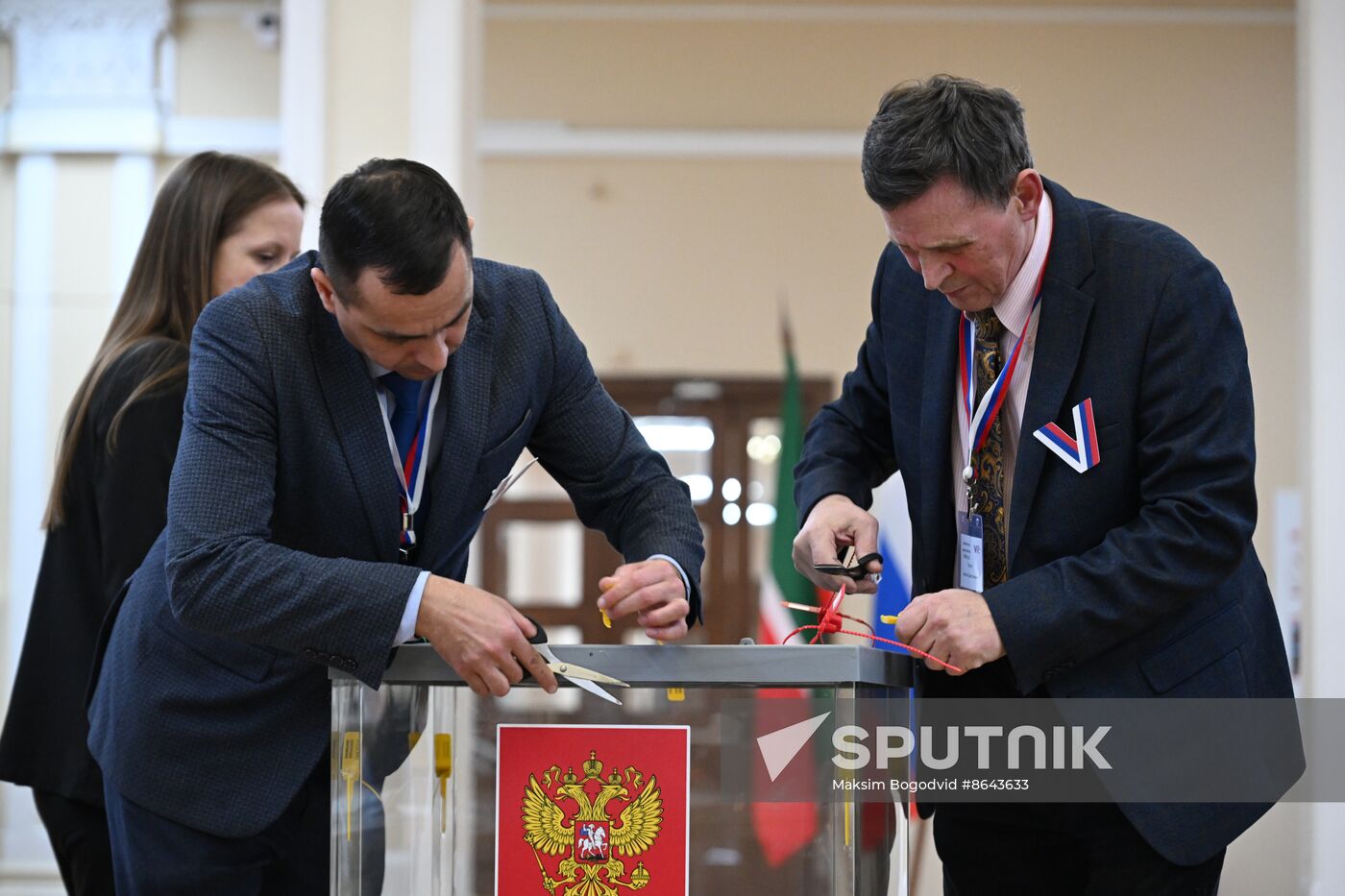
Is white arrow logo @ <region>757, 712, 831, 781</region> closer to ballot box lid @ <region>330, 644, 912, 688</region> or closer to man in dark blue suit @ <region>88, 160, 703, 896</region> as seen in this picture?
ballot box lid @ <region>330, 644, 912, 688</region>

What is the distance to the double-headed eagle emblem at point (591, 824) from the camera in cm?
121

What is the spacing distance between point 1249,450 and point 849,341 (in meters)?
5.72

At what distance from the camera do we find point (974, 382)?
5.06 ft

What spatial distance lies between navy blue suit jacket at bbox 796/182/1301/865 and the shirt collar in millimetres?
19

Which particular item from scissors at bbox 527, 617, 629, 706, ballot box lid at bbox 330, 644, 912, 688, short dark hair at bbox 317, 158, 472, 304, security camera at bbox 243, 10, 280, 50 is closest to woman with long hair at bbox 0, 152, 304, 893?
short dark hair at bbox 317, 158, 472, 304

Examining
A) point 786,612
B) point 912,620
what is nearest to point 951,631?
point 912,620

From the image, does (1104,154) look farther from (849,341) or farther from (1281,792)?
(1281,792)

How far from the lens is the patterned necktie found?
1.50 metres

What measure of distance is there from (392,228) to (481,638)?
387 millimetres

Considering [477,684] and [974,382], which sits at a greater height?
[974,382]

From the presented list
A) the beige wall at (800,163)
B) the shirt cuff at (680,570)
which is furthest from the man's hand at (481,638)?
the beige wall at (800,163)

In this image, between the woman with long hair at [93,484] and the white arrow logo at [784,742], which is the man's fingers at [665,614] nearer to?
the white arrow logo at [784,742]

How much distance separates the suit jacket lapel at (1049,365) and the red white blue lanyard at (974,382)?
0.08 feet

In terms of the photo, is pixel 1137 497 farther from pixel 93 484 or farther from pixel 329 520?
pixel 93 484
